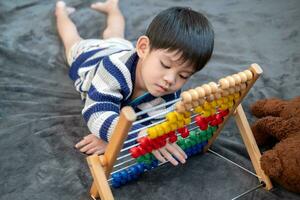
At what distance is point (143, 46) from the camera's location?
1030mm

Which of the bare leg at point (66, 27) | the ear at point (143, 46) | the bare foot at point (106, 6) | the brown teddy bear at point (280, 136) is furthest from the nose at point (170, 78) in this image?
the bare foot at point (106, 6)

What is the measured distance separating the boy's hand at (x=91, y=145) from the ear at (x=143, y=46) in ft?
0.89

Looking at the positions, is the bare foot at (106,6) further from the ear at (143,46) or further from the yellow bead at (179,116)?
the yellow bead at (179,116)

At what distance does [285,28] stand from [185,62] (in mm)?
944

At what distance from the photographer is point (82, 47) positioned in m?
1.45

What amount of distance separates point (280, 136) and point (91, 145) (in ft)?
1.74

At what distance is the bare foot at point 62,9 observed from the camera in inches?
66.8

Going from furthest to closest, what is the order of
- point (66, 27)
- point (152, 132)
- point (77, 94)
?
point (66, 27)
point (77, 94)
point (152, 132)

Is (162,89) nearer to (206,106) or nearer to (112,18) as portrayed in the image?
(206,106)

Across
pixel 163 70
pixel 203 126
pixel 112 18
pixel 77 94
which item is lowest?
pixel 77 94

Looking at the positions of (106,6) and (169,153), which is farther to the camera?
(106,6)

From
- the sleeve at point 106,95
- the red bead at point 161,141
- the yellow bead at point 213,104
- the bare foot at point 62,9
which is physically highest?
the yellow bead at point 213,104

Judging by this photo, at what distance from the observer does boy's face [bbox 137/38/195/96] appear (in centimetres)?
94

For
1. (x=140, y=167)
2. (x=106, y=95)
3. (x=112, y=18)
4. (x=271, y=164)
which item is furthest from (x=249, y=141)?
(x=112, y=18)
